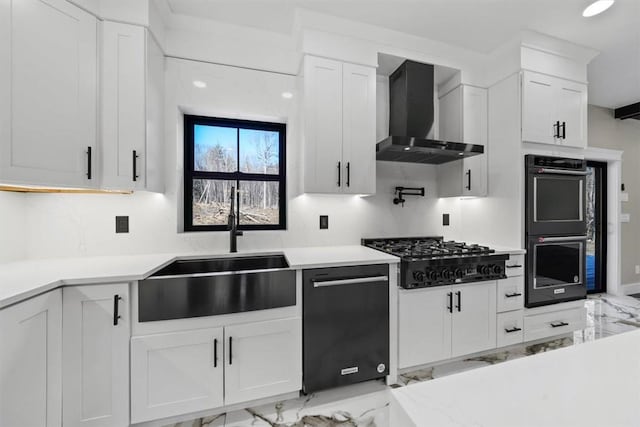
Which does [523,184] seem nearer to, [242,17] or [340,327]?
[340,327]

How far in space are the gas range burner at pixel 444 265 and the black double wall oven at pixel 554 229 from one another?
449 mm

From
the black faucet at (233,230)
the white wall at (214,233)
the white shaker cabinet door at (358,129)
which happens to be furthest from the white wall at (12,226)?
the white shaker cabinet door at (358,129)

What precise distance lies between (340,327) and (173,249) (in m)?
1.43

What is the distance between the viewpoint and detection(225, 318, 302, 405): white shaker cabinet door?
158 centimetres

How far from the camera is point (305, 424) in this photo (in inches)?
61.7

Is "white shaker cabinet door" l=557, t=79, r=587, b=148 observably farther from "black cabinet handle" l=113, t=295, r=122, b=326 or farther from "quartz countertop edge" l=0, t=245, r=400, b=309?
"black cabinet handle" l=113, t=295, r=122, b=326

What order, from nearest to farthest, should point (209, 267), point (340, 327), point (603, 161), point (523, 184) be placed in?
point (340, 327) → point (209, 267) → point (523, 184) → point (603, 161)

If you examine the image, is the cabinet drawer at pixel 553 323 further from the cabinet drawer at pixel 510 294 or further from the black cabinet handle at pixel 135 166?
the black cabinet handle at pixel 135 166

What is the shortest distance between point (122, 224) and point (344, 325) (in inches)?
71.2

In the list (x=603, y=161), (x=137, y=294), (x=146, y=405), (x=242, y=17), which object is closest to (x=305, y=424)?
(x=146, y=405)

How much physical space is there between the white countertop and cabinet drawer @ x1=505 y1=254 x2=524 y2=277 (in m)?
1.90

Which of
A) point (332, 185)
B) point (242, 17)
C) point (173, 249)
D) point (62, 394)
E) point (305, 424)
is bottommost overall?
point (305, 424)

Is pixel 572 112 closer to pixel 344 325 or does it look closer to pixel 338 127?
pixel 338 127

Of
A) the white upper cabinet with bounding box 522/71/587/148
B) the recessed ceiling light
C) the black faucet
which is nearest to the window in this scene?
the black faucet
